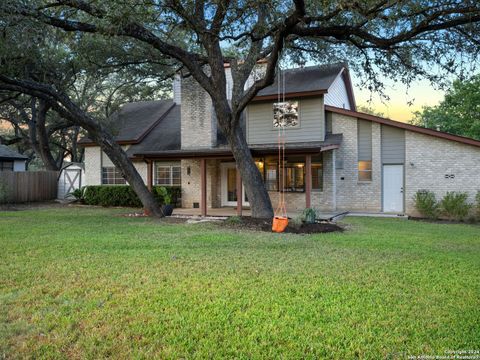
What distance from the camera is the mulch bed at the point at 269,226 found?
10156 mm

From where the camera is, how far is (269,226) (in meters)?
10.8

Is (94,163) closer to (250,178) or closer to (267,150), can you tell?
(267,150)

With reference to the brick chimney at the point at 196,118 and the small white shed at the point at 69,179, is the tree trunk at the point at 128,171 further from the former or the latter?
the small white shed at the point at 69,179

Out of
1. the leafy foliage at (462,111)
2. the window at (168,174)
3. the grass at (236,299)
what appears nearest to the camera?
the grass at (236,299)

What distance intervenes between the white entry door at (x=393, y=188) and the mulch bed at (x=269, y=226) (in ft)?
17.0

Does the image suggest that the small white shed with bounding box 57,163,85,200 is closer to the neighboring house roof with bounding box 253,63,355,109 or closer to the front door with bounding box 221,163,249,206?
the front door with bounding box 221,163,249,206

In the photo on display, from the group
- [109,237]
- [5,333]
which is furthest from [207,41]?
[5,333]

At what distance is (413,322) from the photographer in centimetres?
371

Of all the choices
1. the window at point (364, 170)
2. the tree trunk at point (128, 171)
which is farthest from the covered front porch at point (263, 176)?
the tree trunk at point (128, 171)

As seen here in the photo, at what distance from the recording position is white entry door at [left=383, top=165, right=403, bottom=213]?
1484cm

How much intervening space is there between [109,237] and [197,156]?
20.2ft

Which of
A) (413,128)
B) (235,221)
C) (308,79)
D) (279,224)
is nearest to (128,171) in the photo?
(235,221)

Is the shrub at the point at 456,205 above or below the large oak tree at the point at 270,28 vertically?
below

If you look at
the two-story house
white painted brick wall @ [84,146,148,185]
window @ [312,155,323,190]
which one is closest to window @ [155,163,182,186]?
the two-story house
